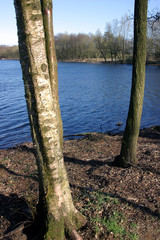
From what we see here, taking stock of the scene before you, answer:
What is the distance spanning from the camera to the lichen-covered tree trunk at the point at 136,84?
16.2ft

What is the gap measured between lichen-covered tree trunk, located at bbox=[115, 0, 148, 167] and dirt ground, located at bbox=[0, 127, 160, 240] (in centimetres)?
39

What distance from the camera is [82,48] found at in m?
87.4

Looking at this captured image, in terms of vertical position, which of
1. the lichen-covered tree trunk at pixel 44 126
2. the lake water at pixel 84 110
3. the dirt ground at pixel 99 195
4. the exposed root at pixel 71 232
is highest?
the lichen-covered tree trunk at pixel 44 126

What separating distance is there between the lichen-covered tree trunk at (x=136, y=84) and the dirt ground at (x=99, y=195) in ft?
1.29

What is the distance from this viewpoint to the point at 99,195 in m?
4.57

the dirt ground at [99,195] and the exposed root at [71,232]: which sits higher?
the exposed root at [71,232]

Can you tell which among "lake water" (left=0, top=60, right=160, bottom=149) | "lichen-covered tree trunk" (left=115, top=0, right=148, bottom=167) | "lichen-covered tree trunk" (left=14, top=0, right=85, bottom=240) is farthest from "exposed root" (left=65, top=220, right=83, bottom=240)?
"lake water" (left=0, top=60, right=160, bottom=149)

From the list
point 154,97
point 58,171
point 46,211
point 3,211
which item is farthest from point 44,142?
point 154,97

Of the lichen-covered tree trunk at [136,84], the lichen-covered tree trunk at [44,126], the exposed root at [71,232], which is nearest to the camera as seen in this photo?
the lichen-covered tree trunk at [44,126]

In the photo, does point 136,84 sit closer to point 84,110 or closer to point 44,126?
point 44,126

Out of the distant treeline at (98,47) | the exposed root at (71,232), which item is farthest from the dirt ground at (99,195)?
the distant treeline at (98,47)

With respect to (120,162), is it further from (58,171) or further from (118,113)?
(118,113)

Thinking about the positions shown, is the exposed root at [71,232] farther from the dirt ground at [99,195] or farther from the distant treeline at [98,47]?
the distant treeline at [98,47]

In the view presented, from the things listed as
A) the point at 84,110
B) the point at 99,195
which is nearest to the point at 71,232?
the point at 99,195
